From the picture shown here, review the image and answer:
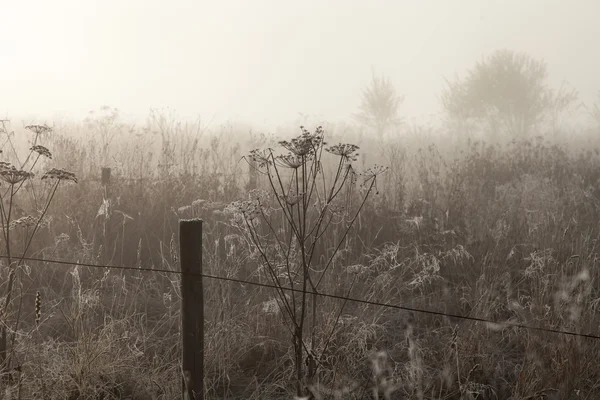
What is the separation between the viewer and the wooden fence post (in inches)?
100

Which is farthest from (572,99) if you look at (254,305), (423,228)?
(254,305)

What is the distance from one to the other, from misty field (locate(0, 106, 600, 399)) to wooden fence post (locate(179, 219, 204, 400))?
391mm

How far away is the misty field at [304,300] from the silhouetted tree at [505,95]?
22377 mm

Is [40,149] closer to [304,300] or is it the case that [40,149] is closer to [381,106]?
[304,300]

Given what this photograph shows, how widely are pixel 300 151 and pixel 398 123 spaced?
28751 millimetres

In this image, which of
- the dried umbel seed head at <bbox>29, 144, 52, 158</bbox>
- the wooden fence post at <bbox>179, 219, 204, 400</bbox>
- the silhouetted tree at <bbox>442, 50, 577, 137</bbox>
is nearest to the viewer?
the wooden fence post at <bbox>179, 219, 204, 400</bbox>

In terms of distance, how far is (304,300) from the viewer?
8.63ft

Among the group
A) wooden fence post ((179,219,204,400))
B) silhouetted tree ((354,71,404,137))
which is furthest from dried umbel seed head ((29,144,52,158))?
silhouetted tree ((354,71,404,137))

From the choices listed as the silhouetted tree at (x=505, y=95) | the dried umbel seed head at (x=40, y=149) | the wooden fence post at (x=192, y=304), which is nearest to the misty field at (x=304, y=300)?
the dried umbel seed head at (x=40, y=149)

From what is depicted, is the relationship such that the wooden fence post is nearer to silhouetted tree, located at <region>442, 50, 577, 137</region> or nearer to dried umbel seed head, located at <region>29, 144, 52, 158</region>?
dried umbel seed head, located at <region>29, 144, 52, 158</region>

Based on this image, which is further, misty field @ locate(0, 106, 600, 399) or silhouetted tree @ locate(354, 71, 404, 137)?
silhouetted tree @ locate(354, 71, 404, 137)

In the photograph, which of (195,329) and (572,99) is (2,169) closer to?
(195,329)

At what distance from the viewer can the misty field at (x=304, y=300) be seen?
3158 millimetres

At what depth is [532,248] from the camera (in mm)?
5469
